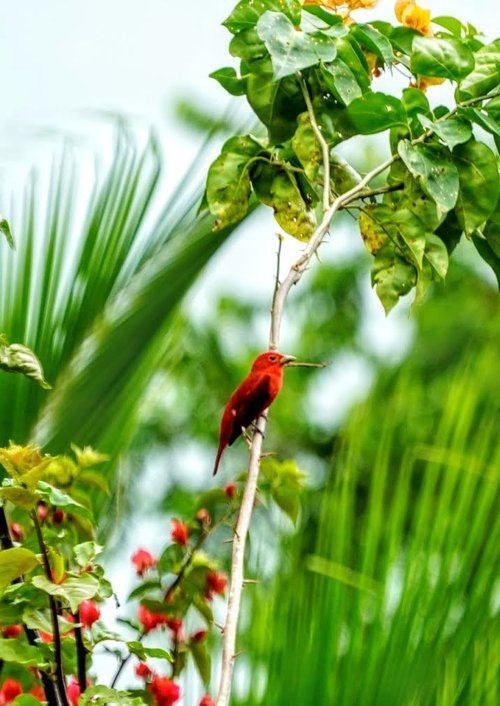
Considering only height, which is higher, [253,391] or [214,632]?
[253,391]

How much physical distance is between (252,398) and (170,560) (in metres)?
0.22

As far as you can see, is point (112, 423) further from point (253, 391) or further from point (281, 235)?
point (281, 235)

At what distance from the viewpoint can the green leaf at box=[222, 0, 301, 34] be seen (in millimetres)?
1237

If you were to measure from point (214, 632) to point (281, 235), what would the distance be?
24.6 inches

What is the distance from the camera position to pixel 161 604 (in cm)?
141

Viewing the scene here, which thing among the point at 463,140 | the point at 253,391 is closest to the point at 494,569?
the point at 253,391

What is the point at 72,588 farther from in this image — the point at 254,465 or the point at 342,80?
the point at 342,80

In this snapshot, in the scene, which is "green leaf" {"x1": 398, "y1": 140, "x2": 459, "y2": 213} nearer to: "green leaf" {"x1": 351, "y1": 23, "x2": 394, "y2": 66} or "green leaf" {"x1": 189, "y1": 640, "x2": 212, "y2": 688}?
"green leaf" {"x1": 351, "y1": 23, "x2": 394, "y2": 66}

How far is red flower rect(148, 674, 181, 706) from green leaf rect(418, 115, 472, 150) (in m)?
0.51

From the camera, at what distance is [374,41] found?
1242 mm

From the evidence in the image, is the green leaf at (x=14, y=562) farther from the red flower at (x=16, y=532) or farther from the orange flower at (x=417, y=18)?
the orange flower at (x=417, y=18)

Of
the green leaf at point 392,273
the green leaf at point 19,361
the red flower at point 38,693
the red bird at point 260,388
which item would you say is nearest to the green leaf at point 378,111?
the green leaf at point 392,273

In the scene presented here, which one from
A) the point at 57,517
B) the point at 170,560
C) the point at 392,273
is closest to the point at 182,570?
the point at 170,560

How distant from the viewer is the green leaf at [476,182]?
1227mm
